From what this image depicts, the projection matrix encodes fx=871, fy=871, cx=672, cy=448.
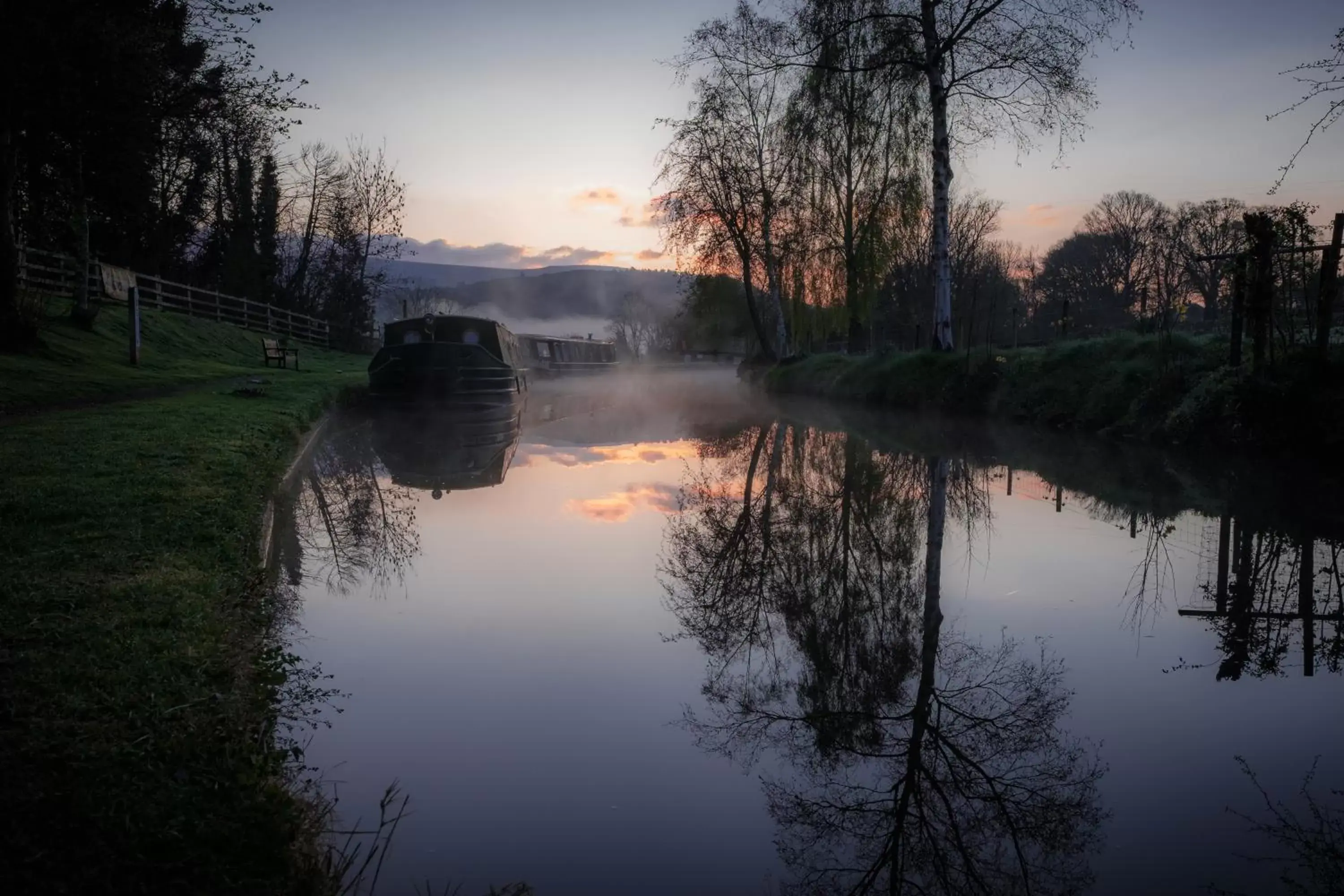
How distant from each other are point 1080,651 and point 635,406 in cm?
1830

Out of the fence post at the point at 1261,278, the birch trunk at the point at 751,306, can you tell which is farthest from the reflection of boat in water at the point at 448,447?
the birch trunk at the point at 751,306

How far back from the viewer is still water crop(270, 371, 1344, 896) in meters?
2.41

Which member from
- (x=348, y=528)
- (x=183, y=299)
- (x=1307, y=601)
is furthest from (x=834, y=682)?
(x=183, y=299)

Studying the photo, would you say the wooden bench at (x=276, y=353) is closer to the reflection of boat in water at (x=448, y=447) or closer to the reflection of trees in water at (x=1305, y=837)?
the reflection of boat in water at (x=448, y=447)

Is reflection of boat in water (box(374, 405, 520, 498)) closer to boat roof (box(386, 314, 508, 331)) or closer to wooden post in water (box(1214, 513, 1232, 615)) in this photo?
boat roof (box(386, 314, 508, 331))

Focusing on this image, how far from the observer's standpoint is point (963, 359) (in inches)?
599

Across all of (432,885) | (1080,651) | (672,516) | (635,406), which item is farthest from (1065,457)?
(635,406)

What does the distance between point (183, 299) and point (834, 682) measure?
26453 mm

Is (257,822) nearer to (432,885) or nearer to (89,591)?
(432,885)

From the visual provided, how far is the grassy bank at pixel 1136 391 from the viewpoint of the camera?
8344 millimetres

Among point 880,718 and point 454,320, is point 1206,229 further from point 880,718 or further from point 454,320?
point 880,718

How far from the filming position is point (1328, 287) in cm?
821

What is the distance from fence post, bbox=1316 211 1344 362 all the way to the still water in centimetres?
178

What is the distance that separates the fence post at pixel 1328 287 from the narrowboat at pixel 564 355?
26.2 meters
